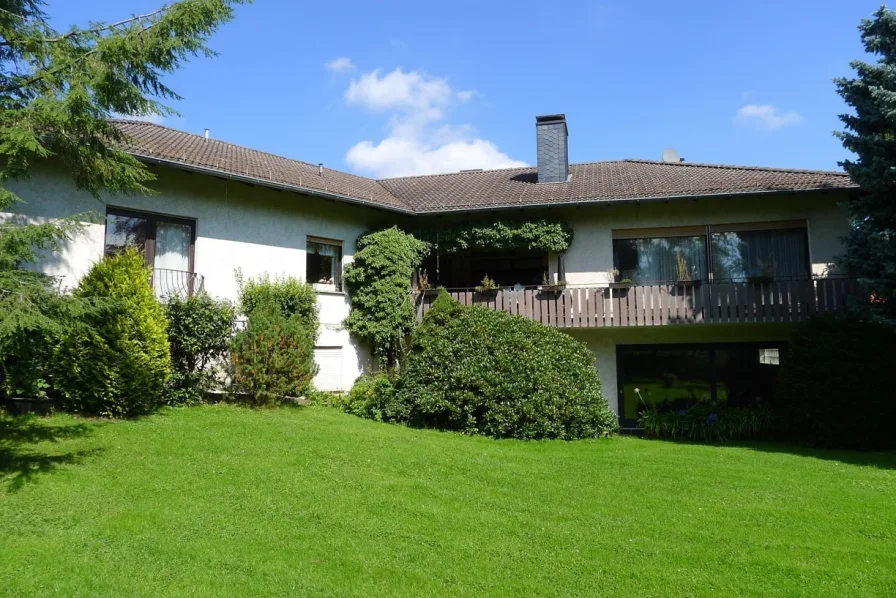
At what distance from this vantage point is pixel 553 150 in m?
19.4

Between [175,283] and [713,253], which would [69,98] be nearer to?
[175,283]

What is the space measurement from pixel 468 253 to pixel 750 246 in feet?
24.3

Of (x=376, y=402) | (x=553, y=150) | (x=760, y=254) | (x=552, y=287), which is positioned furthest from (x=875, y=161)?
(x=376, y=402)

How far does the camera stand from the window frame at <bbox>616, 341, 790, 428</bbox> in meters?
15.8

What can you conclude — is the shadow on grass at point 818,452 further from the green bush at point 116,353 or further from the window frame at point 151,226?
the window frame at point 151,226

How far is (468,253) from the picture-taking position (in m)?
A: 18.8

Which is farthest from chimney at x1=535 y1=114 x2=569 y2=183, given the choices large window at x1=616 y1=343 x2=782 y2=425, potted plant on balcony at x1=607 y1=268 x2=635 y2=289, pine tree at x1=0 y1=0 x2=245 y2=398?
pine tree at x1=0 y1=0 x2=245 y2=398

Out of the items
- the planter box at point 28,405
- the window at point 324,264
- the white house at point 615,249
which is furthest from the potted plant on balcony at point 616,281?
the planter box at point 28,405

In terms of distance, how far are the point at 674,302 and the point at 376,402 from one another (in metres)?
7.23

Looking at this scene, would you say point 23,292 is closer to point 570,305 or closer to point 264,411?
point 264,411

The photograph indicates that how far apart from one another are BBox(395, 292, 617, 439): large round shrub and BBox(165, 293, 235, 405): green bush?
146 inches

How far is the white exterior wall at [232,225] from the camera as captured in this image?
1171 centimetres

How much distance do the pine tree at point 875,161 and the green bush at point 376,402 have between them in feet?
29.6

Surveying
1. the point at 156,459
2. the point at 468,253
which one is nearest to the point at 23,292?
the point at 156,459
